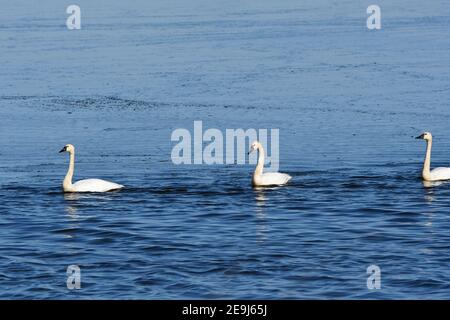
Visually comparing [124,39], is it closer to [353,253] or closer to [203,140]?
[203,140]

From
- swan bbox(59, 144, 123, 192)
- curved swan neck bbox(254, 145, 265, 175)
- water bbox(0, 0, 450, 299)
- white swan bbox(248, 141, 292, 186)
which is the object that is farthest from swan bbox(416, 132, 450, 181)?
swan bbox(59, 144, 123, 192)

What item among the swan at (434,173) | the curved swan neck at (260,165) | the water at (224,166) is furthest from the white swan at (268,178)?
the swan at (434,173)

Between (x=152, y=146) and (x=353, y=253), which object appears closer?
(x=353, y=253)

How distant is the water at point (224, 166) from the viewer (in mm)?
16062

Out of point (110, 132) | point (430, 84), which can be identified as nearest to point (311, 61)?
point (430, 84)

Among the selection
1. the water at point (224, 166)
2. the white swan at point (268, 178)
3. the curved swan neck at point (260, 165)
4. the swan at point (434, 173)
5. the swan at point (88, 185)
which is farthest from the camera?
the curved swan neck at point (260, 165)

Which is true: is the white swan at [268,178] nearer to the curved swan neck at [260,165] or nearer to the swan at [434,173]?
the curved swan neck at [260,165]

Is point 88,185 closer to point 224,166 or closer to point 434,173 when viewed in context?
point 224,166

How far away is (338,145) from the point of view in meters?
25.2

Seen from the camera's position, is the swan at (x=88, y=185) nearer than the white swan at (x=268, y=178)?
Yes

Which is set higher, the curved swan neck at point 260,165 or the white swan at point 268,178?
the curved swan neck at point 260,165

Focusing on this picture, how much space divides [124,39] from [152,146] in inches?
660

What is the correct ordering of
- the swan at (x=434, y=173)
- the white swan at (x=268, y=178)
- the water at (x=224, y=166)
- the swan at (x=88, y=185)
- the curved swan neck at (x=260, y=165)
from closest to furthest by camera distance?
1. the water at (x=224, y=166)
2. the swan at (x=88, y=185)
3. the white swan at (x=268, y=178)
4. the swan at (x=434, y=173)
5. the curved swan neck at (x=260, y=165)
